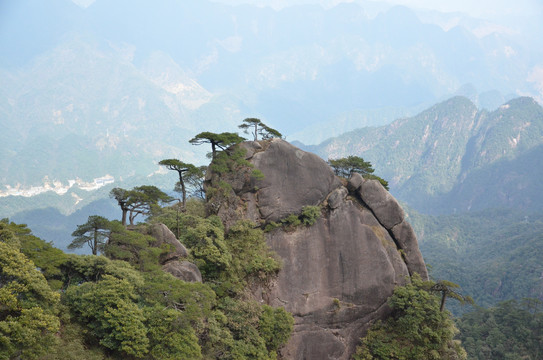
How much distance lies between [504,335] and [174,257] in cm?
5379

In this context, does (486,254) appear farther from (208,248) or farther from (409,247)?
(208,248)

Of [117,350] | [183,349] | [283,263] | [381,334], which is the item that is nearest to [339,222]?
[283,263]

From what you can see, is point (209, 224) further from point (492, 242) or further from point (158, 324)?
point (492, 242)

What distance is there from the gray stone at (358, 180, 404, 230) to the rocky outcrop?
1568 centimetres

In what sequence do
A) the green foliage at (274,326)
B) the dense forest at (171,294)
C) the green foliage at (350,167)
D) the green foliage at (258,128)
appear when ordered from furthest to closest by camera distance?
the green foliage at (258,128) → the green foliage at (350,167) → the green foliage at (274,326) → the dense forest at (171,294)

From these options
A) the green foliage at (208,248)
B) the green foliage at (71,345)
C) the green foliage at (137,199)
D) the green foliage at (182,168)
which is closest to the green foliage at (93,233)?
the green foliage at (137,199)

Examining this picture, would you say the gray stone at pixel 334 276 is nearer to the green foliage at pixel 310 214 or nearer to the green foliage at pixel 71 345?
the green foliage at pixel 310 214

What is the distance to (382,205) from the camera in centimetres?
3347

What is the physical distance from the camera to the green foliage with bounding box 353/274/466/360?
2820 centimetres

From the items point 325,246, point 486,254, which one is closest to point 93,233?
point 325,246

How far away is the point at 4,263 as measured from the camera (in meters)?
16.8

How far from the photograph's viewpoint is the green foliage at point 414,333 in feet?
92.5

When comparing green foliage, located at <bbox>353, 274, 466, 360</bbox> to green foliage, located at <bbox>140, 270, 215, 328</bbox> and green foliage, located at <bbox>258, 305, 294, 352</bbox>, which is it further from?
green foliage, located at <bbox>140, 270, 215, 328</bbox>

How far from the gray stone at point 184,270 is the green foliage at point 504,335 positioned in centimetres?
4725
